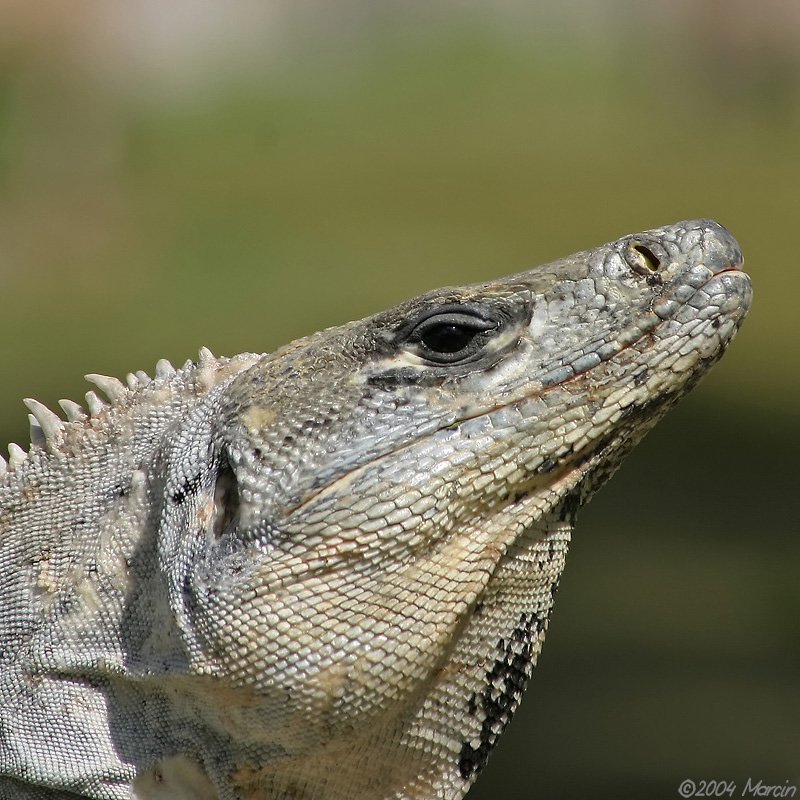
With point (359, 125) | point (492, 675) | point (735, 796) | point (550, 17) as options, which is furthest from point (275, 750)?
point (550, 17)

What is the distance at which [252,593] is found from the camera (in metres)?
2.36

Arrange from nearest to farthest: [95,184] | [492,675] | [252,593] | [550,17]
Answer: [252,593] < [492,675] < [95,184] < [550,17]

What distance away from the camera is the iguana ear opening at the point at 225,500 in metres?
2.46

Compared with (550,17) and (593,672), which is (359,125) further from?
(593,672)

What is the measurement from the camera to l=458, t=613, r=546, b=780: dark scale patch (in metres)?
2.54

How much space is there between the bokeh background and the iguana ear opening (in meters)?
3.45

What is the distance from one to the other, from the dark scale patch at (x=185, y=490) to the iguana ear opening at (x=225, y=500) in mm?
54

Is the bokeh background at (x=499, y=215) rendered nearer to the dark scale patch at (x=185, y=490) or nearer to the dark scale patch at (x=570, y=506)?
the dark scale patch at (x=570, y=506)

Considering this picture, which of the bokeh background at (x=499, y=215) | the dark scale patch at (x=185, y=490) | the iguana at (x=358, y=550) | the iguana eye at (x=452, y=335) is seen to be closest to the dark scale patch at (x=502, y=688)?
the iguana at (x=358, y=550)

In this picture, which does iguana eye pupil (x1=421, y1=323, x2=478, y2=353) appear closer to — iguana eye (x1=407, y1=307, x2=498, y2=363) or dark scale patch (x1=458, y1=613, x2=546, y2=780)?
iguana eye (x1=407, y1=307, x2=498, y2=363)

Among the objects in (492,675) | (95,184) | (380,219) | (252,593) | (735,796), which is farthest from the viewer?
(95,184)

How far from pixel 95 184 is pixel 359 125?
13.0ft

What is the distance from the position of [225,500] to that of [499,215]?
39.1 feet

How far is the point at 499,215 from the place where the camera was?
1405 cm
